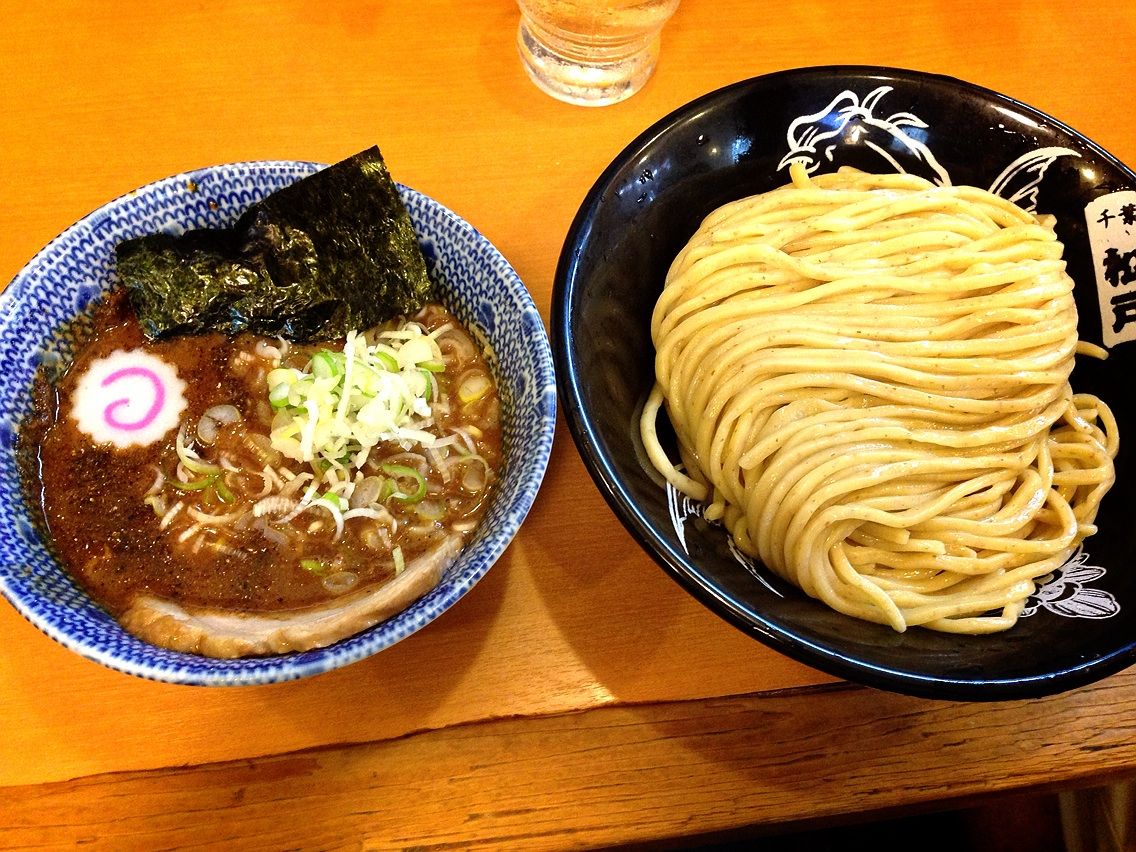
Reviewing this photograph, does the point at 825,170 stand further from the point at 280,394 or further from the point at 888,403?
the point at 280,394

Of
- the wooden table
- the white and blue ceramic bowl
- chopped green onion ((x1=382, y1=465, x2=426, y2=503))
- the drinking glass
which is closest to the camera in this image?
the white and blue ceramic bowl

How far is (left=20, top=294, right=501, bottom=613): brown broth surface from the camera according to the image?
1.34 meters

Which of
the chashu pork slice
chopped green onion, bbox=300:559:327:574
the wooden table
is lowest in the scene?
the wooden table

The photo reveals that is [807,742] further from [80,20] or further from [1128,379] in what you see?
[80,20]

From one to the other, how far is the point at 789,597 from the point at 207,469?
1.10 m

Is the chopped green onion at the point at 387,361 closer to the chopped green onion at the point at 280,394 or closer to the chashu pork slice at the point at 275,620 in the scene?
the chopped green onion at the point at 280,394

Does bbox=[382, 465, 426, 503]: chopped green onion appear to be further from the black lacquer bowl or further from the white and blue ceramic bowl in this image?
the black lacquer bowl

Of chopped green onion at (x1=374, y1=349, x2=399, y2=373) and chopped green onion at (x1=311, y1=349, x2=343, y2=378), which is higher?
chopped green onion at (x1=311, y1=349, x2=343, y2=378)

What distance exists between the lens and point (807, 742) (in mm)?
1430

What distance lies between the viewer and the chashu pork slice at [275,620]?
119 centimetres

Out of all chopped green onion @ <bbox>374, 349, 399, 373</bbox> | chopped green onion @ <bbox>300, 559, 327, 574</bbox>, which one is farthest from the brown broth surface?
chopped green onion @ <bbox>374, 349, 399, 373</bbox>

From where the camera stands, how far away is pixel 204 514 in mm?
1411

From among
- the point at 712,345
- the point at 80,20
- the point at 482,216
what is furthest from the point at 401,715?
the point at 80,20

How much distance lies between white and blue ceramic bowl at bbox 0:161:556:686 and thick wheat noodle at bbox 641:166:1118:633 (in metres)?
0.30
